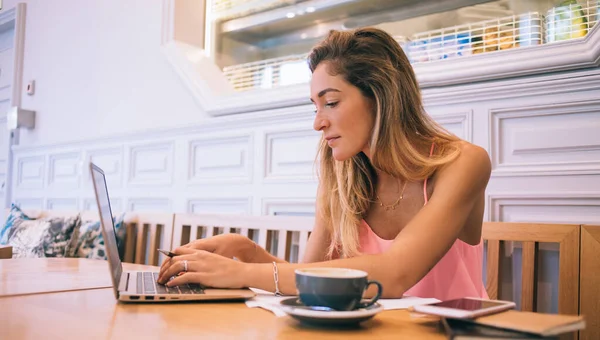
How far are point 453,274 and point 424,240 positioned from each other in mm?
317

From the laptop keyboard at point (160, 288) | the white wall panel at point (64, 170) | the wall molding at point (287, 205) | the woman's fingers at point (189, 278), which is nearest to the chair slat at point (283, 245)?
the wall molding at point (287, 205)

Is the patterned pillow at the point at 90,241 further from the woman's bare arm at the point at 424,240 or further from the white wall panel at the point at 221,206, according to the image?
the woman's bare arm at the point at 424,240

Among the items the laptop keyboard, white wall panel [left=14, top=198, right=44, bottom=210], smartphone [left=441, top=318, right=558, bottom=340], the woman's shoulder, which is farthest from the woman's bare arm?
white wall panel [left=14, top=198, right=44, bottom=210]

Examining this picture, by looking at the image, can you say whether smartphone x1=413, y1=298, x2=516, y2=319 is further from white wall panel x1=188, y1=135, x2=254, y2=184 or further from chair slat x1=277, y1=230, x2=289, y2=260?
white wall panel x1=188, y1=135, x2=254, y2=184

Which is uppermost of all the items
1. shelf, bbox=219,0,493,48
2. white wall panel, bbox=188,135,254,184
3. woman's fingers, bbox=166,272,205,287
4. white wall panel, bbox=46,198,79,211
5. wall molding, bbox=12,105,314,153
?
shelf, bbox=219,0,493,48

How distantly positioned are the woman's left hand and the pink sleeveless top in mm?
473

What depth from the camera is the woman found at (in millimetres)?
1156

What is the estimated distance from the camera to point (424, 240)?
3.31ft

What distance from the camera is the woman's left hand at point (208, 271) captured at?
95 centimetres

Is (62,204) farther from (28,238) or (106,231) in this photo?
(106,231)

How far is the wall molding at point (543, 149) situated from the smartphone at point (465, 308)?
42.0 inches

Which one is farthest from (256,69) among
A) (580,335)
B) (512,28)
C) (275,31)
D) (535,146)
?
(580,335)

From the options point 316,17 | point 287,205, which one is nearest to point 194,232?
point 287,205

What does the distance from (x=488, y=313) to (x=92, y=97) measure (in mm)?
3286
